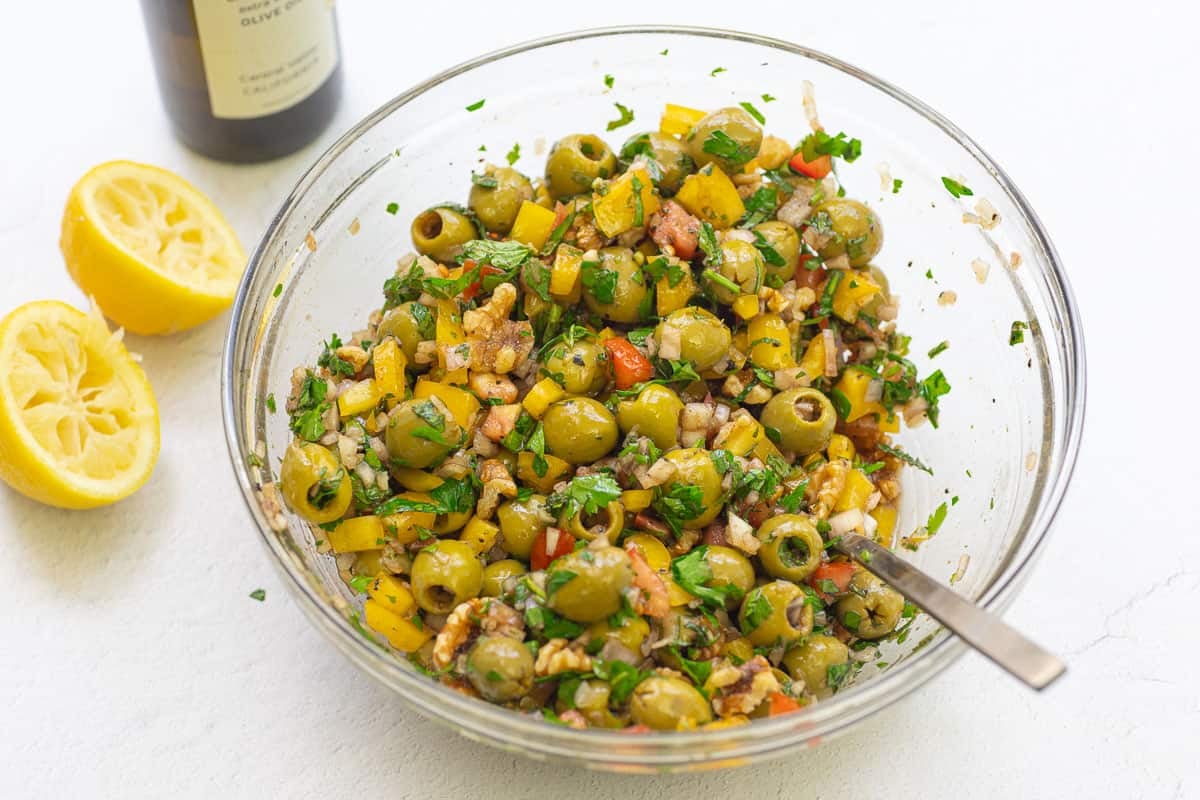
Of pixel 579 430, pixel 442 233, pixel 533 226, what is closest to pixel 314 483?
pixel 579 430

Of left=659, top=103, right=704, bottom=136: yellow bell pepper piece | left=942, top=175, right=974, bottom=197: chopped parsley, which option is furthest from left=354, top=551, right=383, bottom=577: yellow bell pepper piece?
left=942, top=175, right=974, bottom=197: chopped parsley

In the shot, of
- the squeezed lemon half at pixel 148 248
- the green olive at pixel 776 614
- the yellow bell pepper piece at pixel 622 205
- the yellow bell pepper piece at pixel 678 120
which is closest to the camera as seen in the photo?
the green olive at pixel 776 614

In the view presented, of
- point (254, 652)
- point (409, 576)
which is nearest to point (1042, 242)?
point (409, 576)

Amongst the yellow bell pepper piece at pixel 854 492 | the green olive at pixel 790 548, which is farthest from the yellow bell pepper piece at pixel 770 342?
the green olive at pixel 790 548

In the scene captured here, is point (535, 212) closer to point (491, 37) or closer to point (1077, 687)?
point (491, 37)

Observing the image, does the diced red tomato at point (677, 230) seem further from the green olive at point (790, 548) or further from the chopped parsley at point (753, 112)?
the green olive at point (790, 548)
